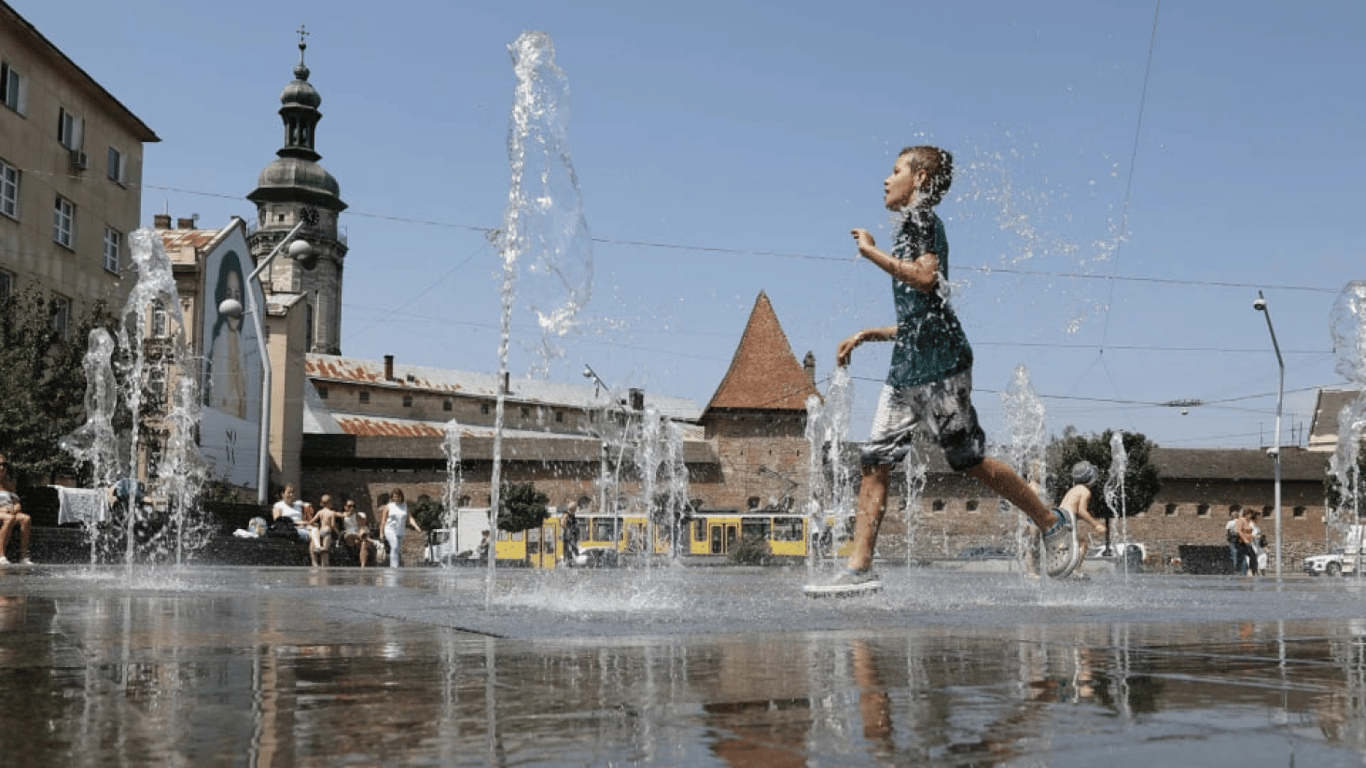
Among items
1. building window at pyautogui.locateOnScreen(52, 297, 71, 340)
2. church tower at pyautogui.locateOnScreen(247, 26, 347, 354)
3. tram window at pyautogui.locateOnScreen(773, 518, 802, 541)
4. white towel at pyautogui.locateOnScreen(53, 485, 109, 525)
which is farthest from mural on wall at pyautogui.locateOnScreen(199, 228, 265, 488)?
church tower at pyautogui.locateOnScreen(247, 26, 347, 354)

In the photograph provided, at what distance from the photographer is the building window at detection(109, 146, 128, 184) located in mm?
36875

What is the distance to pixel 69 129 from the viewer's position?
34625 mm

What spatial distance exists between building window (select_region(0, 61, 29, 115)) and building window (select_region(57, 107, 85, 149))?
6.00 ft

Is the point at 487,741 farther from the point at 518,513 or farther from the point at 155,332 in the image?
the point at 518,513

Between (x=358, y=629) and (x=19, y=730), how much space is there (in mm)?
2190

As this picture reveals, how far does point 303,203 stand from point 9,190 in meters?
62.9

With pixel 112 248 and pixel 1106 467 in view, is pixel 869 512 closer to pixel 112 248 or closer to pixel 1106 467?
pixel 112 248

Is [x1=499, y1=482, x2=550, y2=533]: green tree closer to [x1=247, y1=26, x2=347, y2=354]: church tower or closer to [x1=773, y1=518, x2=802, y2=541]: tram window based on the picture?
[x1=773, y1=518, x2=802, y2=541]: tram window

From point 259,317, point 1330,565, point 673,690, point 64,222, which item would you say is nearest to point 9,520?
point 673,690

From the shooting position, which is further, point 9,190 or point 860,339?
point 9,190

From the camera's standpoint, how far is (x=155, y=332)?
41031mm

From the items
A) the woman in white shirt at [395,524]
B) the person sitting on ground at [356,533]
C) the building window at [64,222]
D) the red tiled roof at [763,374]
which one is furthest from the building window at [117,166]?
the red tiled roof at [763,374]

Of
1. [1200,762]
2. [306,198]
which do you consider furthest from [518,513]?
[1200,762]

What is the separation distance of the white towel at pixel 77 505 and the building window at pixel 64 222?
58.3ft
